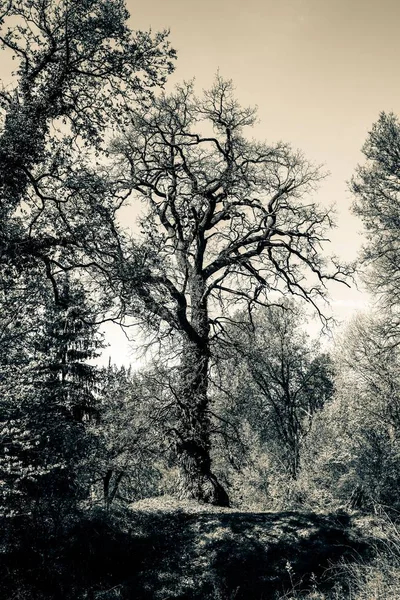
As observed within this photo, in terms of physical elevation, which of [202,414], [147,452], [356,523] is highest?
[202,414]

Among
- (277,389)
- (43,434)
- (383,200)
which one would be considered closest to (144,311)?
(43,434)

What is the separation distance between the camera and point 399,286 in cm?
1097

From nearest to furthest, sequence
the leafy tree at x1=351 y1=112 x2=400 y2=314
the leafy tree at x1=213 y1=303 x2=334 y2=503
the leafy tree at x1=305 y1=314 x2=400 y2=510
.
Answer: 1. the leafy tree at x1=351 y1=112 x2=400 y2=314
2. the leafy tree at x1=305 y1=314 x2=400 y2=510
3. the leafy tree at x1=213 y1=303 x2=334 y2=503

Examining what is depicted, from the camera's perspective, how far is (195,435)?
28.9ft

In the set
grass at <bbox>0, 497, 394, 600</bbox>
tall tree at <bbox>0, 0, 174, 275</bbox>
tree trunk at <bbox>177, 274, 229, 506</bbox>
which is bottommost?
grass at <bbox>0, 497, 394, 600</bbox>

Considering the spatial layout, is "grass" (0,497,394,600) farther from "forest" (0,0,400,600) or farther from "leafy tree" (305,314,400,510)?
"leafy tree" (305,314,400,510)

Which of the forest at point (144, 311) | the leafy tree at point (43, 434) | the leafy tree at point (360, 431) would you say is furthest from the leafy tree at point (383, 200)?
the leafy tree at point (43, 434)

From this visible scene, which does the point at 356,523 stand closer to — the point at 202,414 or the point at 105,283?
the point at 202,414

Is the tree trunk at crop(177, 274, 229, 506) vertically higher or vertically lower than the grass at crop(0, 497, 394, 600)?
higher

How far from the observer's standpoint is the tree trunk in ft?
→ 28.8

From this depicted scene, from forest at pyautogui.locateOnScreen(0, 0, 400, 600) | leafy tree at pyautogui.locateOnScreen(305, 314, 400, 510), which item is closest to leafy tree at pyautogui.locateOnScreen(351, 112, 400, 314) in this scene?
forest at pyautogui.locateOnScreen(0, 0, 400, 600)

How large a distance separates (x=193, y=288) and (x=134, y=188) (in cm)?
357

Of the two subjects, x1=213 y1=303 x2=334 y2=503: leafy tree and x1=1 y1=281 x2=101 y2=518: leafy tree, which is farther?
x1=213 y1=303 x2=334 y2=503: leafy tree

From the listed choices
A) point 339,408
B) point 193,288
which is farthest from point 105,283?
point 339,408
